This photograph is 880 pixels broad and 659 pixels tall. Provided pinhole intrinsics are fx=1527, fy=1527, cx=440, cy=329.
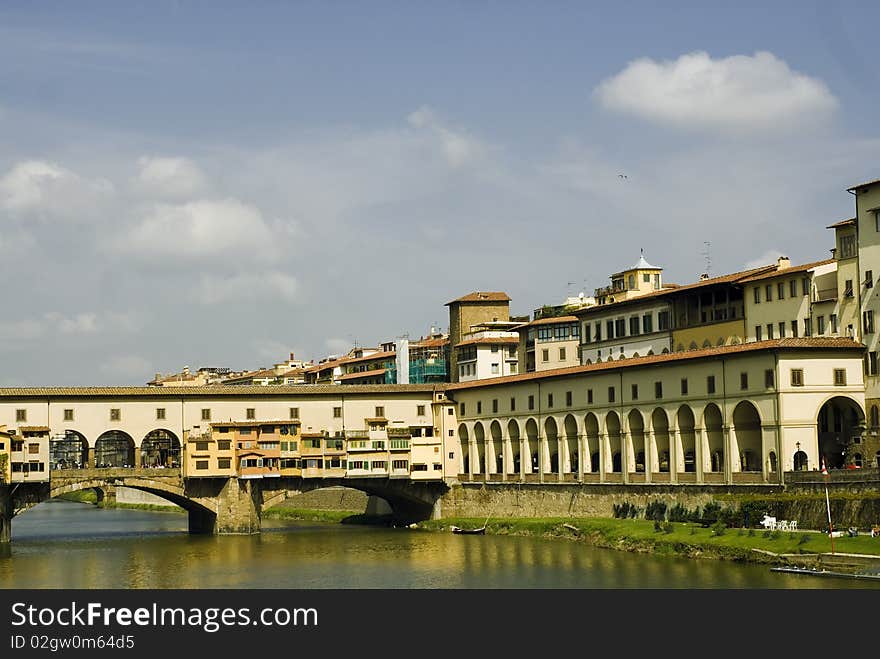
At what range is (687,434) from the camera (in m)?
89.6

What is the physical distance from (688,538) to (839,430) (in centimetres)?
1368

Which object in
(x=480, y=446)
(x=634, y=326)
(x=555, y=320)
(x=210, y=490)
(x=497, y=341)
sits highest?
(x=555, y=320)

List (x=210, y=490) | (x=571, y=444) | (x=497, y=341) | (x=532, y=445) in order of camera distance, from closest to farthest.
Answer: (x=571, y=444), (x=210, y=490), (x=532, y=445), (x=497, y=341)

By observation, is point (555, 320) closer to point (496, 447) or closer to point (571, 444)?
point (496, 447)

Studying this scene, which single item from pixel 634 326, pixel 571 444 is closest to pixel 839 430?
pixel 571 444

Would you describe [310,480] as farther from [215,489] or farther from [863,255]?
[863,255]

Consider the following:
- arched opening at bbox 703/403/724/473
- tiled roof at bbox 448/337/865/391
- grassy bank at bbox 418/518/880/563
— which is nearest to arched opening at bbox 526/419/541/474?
tiled roof at bbox 448/337/865/391

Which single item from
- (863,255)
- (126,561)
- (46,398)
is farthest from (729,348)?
(46,398)

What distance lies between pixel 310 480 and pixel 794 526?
133 ft

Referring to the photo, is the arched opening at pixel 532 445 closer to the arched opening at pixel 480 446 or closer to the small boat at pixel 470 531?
the arched opening at pixel 480 446

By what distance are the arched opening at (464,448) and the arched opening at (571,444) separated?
37.4 ft

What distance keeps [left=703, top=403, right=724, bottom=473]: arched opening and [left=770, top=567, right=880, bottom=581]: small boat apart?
61.6 ft
